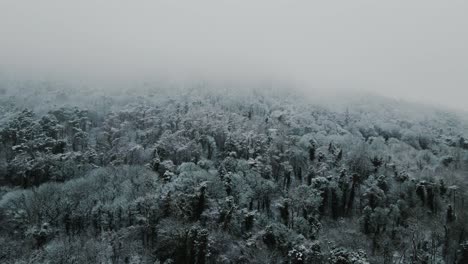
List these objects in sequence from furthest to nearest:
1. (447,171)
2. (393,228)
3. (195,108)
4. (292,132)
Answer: (195,108), (292,132), (447,171), (393,228)

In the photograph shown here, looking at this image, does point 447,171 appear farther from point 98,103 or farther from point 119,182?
point 98,103

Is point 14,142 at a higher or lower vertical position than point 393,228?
higher

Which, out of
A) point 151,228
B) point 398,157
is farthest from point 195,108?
point 151,228

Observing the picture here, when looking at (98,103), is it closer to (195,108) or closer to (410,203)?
(195,108)

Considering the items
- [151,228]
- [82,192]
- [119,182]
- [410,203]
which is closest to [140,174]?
[119,182]

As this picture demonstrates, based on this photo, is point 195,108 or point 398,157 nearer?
point 398,157

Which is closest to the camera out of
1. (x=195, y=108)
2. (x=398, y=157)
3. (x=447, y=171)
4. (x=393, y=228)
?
(x=393, y=228)
